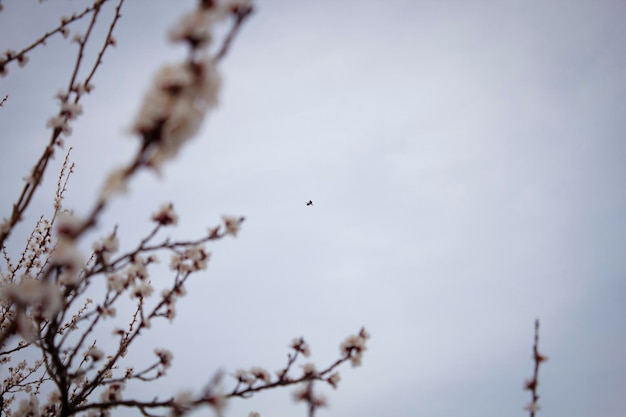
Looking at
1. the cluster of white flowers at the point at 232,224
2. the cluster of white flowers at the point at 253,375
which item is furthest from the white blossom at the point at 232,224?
the cluster of white flowers at the point at 253,375

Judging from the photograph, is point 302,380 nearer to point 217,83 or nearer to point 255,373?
point 255,373

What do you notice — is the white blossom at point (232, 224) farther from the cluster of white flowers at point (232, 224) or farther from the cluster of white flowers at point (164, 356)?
the cluster of white flowers at point (164, 356)

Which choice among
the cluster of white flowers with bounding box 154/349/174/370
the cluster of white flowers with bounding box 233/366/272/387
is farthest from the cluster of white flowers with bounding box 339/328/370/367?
the cluster of white flowers with bounding box 154/349/174/370

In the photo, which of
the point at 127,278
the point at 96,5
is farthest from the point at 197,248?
the point at 96,5

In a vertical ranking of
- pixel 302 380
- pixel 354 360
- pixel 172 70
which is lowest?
pixel 302 380

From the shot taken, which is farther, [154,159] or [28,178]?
[28,178]

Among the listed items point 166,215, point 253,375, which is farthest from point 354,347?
point 166,215

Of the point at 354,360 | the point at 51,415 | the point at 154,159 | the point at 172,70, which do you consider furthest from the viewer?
the point at 51,415

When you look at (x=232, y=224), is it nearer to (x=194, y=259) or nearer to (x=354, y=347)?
(x=194, y=259)
